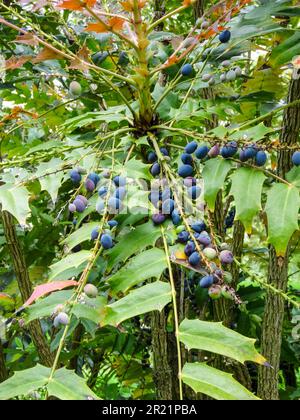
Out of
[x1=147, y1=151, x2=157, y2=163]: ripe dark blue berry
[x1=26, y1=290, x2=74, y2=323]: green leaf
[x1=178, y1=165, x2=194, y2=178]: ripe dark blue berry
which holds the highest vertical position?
[x1=147, y1=151, x2=157, y2=163]: ripe dark blue berry

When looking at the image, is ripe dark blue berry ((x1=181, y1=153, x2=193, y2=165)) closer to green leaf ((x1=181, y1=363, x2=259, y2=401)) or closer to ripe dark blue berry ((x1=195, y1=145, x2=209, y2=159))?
ripe dark blue berry ((x1=195, y1=145, x2=209, y2=159))

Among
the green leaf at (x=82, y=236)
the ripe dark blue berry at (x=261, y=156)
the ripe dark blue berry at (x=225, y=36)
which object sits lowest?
the green leaf at (x=82, y=236)

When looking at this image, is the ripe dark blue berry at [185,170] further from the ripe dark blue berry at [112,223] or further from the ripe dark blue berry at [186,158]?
the ripe dark blue berry at [112,223]

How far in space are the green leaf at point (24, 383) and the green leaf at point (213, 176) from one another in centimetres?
40

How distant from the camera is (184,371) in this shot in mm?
732

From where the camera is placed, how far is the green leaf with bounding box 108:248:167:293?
86cm

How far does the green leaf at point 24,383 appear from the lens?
719 mm

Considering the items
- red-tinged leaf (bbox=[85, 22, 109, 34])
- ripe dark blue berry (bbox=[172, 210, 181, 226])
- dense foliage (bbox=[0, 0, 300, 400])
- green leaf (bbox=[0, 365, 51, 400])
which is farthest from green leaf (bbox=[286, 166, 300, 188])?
green leaf (bbox=[0, 365, 51, 400])

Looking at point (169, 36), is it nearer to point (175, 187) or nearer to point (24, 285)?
point (175, 187)

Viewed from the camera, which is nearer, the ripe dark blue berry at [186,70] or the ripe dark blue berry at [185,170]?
the ripe dark blue berry at [185,170]

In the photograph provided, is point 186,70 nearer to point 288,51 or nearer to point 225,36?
point 225,36

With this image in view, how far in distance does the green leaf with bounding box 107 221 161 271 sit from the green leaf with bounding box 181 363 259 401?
0.26 metres

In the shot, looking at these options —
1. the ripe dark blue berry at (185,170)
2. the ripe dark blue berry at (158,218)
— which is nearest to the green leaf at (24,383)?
the ripe dark blue berry at (158,218)

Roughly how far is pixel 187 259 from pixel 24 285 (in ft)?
2.77
